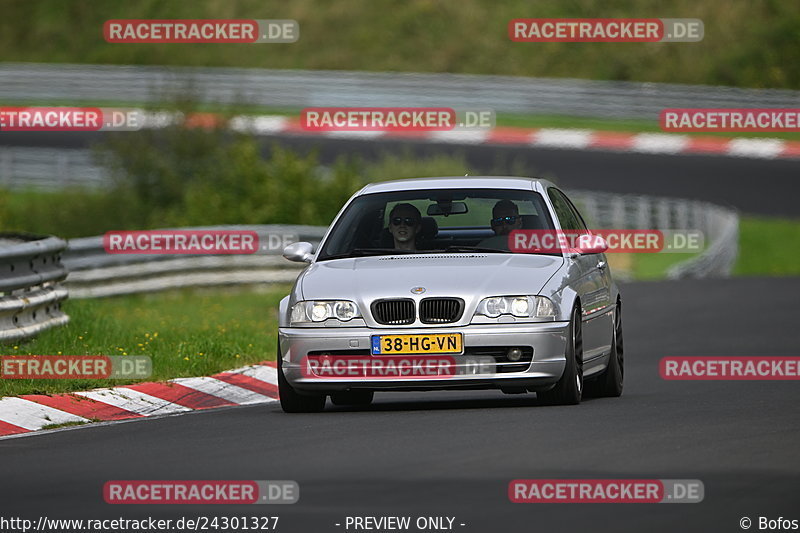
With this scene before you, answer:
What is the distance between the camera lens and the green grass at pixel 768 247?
33562mm

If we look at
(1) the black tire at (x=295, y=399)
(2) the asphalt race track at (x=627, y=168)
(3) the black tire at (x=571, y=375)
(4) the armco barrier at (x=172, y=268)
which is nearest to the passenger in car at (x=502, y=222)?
(3) the black tire at (x=571, y=375)

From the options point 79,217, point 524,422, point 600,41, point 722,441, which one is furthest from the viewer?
point 600,41

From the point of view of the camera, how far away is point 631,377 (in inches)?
605

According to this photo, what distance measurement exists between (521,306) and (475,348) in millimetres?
415

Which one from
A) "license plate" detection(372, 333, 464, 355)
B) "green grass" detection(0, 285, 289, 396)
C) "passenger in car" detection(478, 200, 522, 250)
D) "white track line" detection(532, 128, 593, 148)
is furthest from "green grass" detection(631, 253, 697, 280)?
"license plate" detection(372, 333, 464, 355)

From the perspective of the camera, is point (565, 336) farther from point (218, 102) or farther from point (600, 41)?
point (600, 41)

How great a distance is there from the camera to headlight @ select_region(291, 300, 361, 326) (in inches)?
452

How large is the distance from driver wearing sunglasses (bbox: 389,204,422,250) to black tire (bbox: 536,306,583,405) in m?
1.32

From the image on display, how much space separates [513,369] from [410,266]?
1.02 m

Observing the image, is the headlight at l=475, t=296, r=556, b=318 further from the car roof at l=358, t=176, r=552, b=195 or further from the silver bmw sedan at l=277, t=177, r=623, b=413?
the car roof at l=358, t=176, r=552, b=195

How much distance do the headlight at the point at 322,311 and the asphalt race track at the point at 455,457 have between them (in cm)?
63

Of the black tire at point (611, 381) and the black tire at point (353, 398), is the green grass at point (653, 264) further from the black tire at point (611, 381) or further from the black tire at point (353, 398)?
the black tire at point (353, 398)

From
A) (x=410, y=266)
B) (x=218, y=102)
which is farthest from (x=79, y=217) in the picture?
(x=410, y=266)

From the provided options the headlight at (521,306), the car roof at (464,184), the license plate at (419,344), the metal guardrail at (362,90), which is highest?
the metal guardrail at (362,90)
